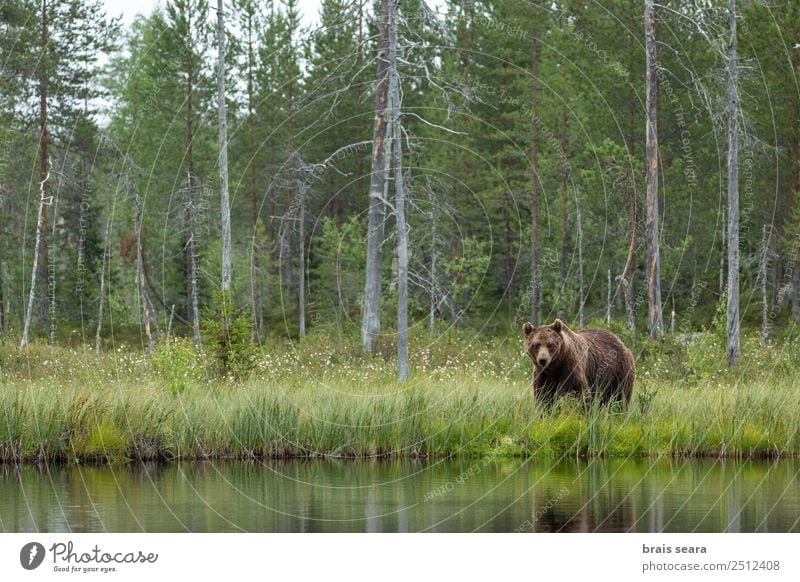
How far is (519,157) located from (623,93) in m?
8.02

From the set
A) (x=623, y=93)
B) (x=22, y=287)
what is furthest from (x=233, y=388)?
(x=22, y=287)

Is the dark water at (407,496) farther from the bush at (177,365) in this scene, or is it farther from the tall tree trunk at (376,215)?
the tall tree trunk at (376,215)

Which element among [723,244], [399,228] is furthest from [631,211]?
[399,228]

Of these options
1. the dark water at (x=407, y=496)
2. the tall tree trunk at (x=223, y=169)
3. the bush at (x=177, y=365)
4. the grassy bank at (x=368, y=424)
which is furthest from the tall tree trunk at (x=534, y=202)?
the dark water at (x=407, y=496)

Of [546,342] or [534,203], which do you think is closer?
[546,342]

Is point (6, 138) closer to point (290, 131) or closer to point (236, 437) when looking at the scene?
point (290, 131)

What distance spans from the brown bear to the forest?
65cm

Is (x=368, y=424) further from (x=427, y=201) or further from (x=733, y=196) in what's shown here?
(x=733, y=196)

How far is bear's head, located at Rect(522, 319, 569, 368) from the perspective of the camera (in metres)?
16.2

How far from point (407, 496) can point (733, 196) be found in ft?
50.0
